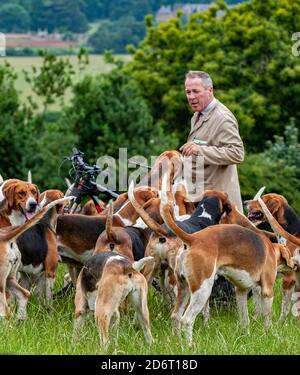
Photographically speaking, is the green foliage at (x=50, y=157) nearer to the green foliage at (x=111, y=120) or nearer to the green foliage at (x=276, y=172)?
the green foliage at (x=111, y=120)

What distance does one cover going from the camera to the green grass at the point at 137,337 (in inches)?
321

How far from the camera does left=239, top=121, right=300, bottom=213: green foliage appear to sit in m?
24.6

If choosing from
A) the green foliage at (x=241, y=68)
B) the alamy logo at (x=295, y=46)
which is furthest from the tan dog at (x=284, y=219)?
the green foliage at (x=241, y=68)

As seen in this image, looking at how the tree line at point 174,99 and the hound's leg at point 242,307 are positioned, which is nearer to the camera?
the hound's leg at point 242,307

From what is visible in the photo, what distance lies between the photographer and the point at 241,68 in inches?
1289

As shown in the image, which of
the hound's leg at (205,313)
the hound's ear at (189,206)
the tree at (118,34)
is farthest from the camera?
the tree at (118,34)

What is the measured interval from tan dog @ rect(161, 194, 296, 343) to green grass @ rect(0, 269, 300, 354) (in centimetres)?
21

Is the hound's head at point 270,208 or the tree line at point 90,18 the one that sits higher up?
the hound's head at point 270,208

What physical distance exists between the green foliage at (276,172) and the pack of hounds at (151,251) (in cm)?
1367

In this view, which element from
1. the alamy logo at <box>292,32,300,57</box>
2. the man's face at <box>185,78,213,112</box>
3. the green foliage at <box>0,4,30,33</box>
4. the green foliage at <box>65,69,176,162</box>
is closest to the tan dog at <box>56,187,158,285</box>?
the man's face at <box>185,78,213,112</box>

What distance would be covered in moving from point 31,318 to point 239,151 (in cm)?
267
